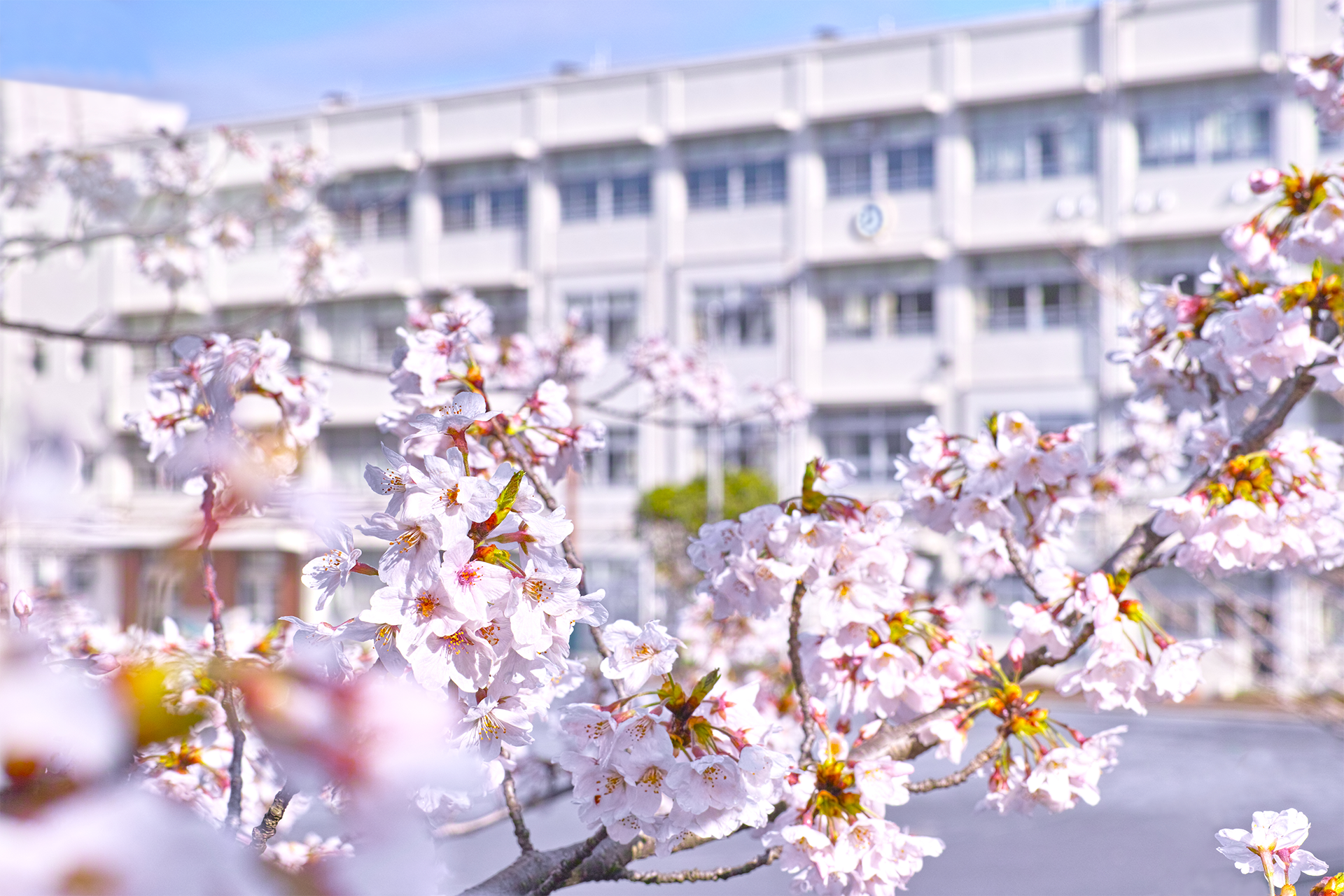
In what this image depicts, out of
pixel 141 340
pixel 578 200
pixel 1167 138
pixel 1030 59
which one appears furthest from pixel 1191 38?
pixel 141 340

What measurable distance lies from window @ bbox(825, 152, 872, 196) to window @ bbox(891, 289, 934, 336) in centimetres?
167

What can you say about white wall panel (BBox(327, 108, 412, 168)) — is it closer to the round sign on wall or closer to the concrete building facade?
the concrete building facade

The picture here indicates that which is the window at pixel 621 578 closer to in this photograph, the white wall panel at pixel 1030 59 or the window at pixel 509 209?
Answer: the window at pixel 509 209

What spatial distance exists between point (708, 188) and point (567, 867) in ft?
59.1

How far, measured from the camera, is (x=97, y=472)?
41cm

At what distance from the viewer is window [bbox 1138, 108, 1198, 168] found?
639 inches

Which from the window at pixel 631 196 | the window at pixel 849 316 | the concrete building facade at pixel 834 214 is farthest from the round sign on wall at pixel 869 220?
the window at pixel 631 196

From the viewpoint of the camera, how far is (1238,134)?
629 inches

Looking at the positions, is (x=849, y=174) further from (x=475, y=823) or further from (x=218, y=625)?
(x=218, y=625)

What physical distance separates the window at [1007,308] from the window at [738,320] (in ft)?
10.3

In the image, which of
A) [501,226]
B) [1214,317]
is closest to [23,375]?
[1214,317]

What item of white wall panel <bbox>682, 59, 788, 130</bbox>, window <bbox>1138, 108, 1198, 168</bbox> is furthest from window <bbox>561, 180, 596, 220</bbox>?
window <bbox>1138, 108, 1198, 168</bbox>

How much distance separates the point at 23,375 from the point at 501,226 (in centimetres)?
2017

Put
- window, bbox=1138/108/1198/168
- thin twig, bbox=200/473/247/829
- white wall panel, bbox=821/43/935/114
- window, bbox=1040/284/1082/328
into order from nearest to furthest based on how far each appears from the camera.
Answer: thin twig, bbox=200/473/247/829 → window, bbox=1138/108/1198/168 → window, bbox=1040/284/1082/328 → white wall panel, bbox=821/43/935/114
